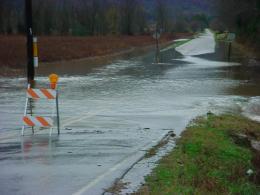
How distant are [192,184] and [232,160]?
7.37 feet

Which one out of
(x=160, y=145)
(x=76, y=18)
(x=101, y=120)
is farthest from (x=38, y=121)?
(x=76, y=18)

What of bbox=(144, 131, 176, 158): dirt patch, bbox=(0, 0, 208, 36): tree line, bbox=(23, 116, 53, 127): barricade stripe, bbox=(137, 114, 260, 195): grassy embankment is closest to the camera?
bbox=(137, 114, 260, 195): grassy embankment

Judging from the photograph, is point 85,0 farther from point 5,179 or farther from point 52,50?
point 5,179

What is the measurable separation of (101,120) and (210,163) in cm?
447

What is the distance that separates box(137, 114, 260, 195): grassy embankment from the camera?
777cm

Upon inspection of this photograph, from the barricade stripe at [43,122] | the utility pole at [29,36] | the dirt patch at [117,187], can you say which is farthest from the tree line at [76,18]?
the dirt patch at [117,187]

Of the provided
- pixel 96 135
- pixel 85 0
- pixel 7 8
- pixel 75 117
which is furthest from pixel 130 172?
pixel 85 0

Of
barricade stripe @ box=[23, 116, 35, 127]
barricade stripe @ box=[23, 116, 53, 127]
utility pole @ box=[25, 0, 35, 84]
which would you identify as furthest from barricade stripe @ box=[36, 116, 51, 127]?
utility pole @ box=[25, 0, 35, 84]

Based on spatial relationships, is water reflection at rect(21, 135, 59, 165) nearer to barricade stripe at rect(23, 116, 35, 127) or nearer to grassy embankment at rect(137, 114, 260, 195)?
barricade stripe at rect(23, 116, 35, 127)

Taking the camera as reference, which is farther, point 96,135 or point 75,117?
point 75,117

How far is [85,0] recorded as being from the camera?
370ft

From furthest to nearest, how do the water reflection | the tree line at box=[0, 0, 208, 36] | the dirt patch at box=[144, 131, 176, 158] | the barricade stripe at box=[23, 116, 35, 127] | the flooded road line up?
the tree line at box=[0, 0, 208, 36] < the barricade stripe at box=[23, 116, 35, 127] < the dirt patch at box=[144, 131, 176, 158] < the water reflection < the flooded road

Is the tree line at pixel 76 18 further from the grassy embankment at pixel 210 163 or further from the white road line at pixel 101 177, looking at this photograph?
the white road line at pixel 101 177

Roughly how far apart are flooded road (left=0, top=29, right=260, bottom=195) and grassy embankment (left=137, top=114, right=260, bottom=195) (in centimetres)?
62
